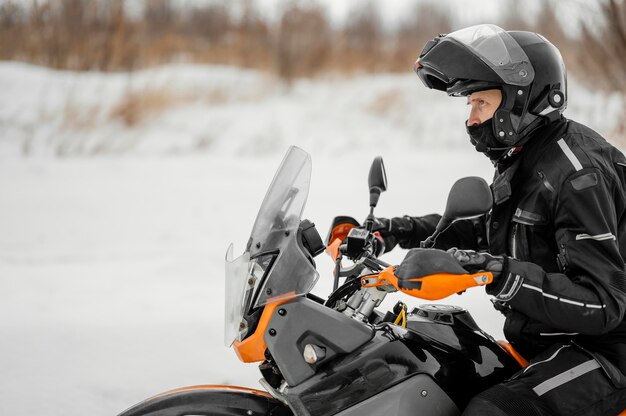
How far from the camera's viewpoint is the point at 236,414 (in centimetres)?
194

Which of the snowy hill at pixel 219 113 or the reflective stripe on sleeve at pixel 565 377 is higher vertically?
the snowy hill at pixel 219 113

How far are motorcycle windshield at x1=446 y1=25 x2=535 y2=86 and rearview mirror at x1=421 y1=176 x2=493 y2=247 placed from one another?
0.49 m

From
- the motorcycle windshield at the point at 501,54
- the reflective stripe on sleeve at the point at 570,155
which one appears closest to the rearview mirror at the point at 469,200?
the reflective stripe on sleeve at the point at 570,155

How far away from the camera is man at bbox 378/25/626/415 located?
1.82 m

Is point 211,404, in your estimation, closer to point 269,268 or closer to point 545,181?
point 269,268

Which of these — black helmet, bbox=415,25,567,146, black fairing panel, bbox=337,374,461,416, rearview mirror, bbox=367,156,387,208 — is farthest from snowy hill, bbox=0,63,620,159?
black fairing panel, bbox=337,374,461,416

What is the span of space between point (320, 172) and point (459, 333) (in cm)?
819

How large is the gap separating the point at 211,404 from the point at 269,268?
46cm

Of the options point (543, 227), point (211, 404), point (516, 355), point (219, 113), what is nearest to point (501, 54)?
point (543, 227)

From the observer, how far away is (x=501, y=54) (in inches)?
84.8

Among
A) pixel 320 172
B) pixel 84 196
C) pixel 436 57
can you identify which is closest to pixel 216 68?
A: pixel 320 172

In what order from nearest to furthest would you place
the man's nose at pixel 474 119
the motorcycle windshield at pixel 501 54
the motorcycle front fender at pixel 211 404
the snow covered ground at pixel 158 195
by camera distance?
the motorcycle front fender at pixel 211 404 < the motorcycle windshield at pixel 501 54 < the man's nose at pixel 474 119 < the snow covered ground at pixel 158 195

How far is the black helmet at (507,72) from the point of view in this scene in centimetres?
215

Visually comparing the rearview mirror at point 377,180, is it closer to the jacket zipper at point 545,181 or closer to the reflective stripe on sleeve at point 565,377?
the jacket zipper at point 545,181
